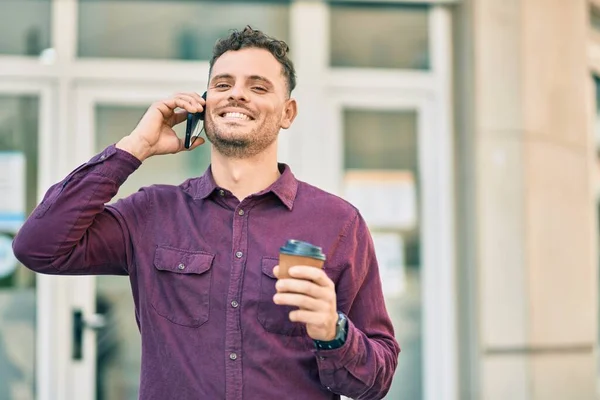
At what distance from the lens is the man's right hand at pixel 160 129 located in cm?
248

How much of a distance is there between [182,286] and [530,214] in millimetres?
3357

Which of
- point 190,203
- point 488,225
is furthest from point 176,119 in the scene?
point 488,225

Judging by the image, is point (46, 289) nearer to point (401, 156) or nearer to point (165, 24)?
point (165, 24)

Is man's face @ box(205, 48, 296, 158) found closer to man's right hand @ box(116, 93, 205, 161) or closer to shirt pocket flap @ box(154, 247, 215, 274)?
man's right hand @ box(116, 93, 205, 161)

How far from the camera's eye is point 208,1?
5273 mm

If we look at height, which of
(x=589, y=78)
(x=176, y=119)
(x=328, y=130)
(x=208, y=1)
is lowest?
(x=176, y=119)

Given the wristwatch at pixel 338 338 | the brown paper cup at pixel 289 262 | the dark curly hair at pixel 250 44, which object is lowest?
the wristwatch at pixel 338 338

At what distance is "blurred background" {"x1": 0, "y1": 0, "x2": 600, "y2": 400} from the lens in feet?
16.6

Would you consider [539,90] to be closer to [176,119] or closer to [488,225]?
[488,225]

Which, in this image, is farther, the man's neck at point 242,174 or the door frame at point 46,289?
the door frame at point 46,289

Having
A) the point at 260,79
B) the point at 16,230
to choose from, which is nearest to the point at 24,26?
the point at 16,230

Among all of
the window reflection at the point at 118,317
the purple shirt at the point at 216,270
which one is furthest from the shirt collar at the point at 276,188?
the window reflection at the point at 118,317

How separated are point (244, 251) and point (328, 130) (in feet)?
9.98

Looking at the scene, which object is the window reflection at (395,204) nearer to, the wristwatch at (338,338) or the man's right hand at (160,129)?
the man's right hand at (160,129)
